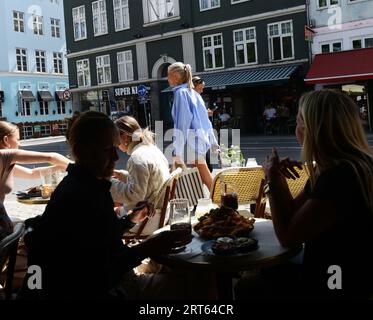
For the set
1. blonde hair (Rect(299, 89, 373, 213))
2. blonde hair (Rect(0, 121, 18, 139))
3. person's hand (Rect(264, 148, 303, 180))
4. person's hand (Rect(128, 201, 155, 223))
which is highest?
blonde hair (Rect(0, 121, 18, 139))

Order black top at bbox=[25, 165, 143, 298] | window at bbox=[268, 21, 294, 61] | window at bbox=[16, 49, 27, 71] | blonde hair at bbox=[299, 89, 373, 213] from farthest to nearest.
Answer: window at bbox=[16, 49, 27, 71], window at bbox=[268, 21, 294, 61], blonde hair at bbox=[299, 89, 373, 213], black top at bbox=[25, 165, 143, 298]

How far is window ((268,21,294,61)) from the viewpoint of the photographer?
2123 cm

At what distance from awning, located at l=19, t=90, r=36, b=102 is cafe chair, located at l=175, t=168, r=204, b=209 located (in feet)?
114

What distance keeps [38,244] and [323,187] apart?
43.9 inches

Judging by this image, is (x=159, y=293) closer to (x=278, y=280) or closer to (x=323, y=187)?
(x=278, y=280)

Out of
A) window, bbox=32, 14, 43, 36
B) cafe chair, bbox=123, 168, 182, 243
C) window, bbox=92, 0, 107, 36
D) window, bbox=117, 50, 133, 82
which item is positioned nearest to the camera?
cafe chair, bbox=123, 168, 182, 243

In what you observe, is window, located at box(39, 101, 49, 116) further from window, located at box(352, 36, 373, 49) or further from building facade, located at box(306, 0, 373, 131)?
window, located at box(352, 36, 373, 49)

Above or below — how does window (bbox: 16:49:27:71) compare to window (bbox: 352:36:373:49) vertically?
above

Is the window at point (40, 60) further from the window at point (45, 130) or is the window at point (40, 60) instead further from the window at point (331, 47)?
→ the window at point (331, 47)

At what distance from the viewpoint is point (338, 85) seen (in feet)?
64.3

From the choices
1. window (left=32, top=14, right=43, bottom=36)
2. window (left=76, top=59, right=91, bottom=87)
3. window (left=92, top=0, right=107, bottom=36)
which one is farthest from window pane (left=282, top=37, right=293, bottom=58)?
window (left=32, top=14, right=43, bottom=36)

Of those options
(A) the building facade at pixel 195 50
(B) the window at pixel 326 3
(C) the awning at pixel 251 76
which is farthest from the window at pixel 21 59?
(B) the window at pixel 326 3

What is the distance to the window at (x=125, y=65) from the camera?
1055 inches
